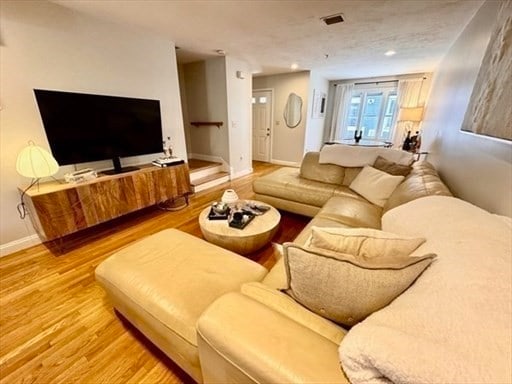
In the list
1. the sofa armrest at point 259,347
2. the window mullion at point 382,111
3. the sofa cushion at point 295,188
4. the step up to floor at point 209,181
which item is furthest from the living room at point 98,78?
the window mullion at point 382,111

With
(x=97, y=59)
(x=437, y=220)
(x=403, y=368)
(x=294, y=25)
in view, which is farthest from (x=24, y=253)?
(x=294, y=25)

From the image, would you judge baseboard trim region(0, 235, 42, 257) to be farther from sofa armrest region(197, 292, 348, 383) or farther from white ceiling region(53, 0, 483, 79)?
sofa armrest region(197, 292, 348, 383)

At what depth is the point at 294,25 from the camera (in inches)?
96.6

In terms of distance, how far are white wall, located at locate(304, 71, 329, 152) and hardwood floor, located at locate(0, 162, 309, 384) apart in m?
4.26

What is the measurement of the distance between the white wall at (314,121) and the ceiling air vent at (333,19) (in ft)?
9.25

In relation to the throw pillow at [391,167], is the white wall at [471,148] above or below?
above

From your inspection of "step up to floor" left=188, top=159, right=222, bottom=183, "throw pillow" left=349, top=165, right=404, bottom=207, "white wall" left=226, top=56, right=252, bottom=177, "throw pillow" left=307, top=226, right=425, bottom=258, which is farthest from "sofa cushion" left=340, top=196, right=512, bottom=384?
"white wall" left=226, top=56, right=252, bottom=177

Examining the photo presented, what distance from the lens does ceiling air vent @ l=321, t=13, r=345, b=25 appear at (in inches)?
87.4

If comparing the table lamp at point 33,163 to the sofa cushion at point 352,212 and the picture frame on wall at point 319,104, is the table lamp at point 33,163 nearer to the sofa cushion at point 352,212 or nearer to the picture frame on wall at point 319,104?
the sofa cushion at point 352,212

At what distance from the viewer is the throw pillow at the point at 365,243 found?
2.84 feet

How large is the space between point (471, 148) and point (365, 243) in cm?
155

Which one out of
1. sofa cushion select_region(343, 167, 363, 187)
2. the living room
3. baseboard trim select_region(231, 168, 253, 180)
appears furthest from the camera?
baseboard trim select_region(231, 168, 253, 180)

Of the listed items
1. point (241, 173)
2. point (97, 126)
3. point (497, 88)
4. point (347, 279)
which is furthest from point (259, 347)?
point (241, 173)

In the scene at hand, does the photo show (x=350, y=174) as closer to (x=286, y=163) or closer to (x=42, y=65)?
(x=286, y=163)
